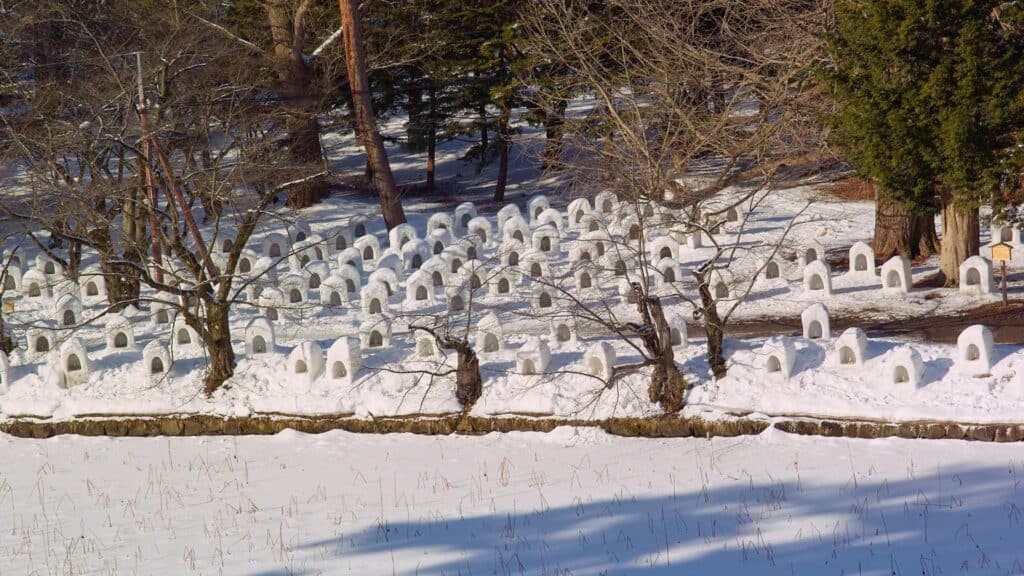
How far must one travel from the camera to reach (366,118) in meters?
19.0

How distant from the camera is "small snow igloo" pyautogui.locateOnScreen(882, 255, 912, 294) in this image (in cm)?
1265

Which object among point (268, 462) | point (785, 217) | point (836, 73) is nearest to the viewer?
point (268, 462)

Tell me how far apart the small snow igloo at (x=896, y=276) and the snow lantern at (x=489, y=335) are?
4.62 metres

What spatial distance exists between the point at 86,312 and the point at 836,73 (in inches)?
383

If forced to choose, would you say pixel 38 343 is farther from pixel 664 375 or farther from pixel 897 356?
pixel 897 356

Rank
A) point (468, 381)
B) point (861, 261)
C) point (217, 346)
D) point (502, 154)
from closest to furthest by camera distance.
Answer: point (468, 381) → point (217, 346) → point (861, 261) → point (502, 154)

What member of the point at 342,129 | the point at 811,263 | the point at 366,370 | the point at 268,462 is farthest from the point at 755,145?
the point at 342,129

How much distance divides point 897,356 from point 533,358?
126 inches

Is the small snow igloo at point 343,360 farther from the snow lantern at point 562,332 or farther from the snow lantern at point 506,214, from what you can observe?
the snow lantern at point 506,214

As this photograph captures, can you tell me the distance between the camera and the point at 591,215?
16328mm

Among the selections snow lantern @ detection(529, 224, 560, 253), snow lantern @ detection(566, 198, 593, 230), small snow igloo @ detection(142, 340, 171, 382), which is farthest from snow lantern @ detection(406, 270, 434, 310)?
snow lantern @ detection(566, 198, 593, 230)

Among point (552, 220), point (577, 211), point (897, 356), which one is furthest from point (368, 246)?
point (897, 356)

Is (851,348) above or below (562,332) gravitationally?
below

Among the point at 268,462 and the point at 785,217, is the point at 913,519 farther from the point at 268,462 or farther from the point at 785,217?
the point at 785,217
